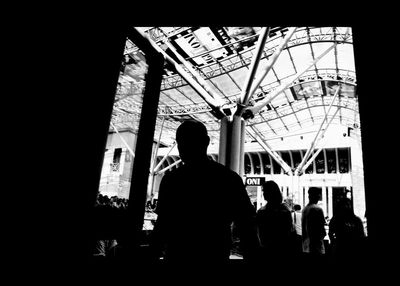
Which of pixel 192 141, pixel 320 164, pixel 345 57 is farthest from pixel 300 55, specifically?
pixel 192 141

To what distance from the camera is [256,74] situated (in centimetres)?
1612

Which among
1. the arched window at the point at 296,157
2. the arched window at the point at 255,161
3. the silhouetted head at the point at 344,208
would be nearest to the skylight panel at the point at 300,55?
the silhouetted head at the point at 344,208

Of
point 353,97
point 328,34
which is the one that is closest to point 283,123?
point 353,97

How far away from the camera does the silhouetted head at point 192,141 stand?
57.0 inches

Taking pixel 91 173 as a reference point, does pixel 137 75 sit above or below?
above

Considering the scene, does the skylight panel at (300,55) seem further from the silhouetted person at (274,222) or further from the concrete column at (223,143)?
the silhouetted person at (274,222)

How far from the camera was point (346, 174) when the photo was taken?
22.5 m

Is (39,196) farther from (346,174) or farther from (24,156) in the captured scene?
(346,174)

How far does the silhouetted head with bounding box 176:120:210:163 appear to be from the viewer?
1.45 meters

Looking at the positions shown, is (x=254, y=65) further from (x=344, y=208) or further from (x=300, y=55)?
(x=300, y=55)

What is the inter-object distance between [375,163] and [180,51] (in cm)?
1317

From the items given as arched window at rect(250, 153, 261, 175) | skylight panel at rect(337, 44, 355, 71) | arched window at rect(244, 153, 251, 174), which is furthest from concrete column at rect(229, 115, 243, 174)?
arched window at rect(244, 153, 251, 174)

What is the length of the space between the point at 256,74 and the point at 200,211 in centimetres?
1585

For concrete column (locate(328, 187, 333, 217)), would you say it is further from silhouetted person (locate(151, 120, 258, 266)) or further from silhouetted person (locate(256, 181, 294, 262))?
silhouetted person (locate(151, 120, 258, 266))
